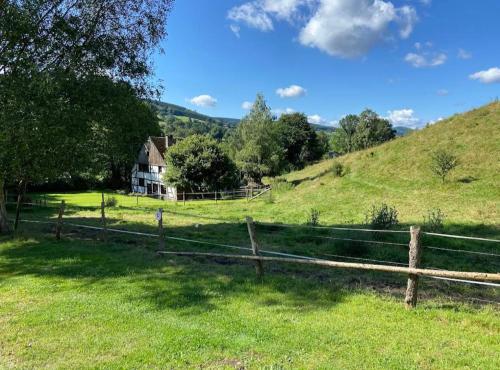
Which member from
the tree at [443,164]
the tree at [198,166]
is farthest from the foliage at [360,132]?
the tree at [443,164]

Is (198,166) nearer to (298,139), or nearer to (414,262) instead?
(298,139)

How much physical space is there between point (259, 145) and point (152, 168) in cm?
1871

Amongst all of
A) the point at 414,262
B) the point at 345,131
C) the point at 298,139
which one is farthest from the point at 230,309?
the point at 345,131

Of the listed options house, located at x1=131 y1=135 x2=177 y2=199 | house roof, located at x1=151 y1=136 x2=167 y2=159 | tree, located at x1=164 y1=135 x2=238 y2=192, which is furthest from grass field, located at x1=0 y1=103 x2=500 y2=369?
house roof, located at x1=151 y1=136 x2=167 y2=159

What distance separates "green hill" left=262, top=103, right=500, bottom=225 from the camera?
19.8 metres

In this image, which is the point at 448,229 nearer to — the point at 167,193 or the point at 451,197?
the point at 451,197

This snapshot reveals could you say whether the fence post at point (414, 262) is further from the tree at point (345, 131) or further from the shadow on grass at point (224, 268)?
the tree at point (345, 131)

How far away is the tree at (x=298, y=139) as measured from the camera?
238 ft

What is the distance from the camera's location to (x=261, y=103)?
55875mm

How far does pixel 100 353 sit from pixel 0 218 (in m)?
12.7

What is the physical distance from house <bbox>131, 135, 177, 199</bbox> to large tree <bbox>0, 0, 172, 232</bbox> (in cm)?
4138

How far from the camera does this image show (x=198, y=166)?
45.7 metres

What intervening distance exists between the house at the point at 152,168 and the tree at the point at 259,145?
11278mm

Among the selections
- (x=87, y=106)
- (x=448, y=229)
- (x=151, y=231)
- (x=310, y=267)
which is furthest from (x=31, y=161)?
(x=448, y=229)
